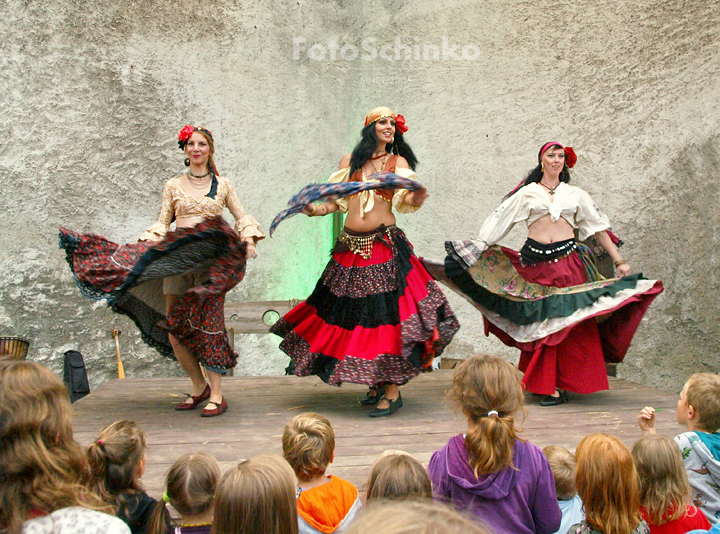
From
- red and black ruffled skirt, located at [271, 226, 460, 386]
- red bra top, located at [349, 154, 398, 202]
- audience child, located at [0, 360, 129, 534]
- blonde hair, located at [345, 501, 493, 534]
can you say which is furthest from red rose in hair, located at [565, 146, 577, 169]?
blonde hair, located at [345, 501, 493, 534]

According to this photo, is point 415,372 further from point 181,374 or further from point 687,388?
point 181,374

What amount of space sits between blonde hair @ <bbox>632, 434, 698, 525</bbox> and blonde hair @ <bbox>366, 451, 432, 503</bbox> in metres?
0.75

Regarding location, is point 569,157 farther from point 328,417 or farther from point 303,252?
point 303,252

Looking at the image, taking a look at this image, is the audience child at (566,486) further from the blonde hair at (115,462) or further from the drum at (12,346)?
the drum at (12,346)

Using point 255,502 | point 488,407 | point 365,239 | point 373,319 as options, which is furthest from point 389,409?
point 255,502

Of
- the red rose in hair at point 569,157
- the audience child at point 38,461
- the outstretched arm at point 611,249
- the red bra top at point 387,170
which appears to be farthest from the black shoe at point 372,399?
the audience child at point 38,461

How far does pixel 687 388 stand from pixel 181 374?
4645 millimetres

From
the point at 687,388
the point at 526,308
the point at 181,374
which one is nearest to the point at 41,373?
the point at 687,388

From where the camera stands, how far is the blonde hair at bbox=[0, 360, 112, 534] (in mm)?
1284

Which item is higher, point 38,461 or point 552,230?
point 552,230

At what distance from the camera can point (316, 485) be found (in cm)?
222

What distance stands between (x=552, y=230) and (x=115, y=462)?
125 inches

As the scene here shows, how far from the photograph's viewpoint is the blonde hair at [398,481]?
185 cm

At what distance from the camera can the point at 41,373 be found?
135 centimetres
